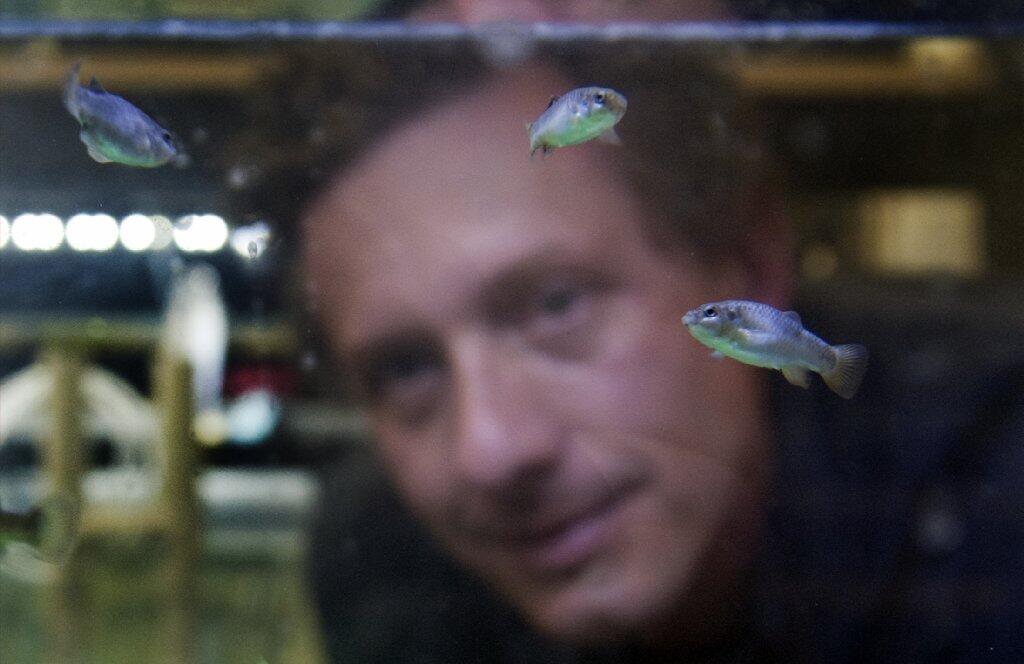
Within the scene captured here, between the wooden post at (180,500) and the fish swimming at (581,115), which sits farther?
the wooden post at (180,500)

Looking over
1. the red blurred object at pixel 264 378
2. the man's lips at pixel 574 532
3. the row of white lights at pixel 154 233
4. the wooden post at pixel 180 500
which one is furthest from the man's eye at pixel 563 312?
the wooden post at pixel 180 500

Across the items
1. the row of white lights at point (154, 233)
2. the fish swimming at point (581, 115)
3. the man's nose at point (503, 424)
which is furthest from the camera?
the row of white lights at point (154, 233)

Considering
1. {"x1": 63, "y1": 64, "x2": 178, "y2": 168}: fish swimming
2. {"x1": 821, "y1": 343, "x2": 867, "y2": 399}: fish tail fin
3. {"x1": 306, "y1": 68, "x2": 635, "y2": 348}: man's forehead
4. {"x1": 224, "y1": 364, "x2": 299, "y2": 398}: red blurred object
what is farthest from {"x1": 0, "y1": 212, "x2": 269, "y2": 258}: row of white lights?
{"x1": 821, "y1": 343, "x2": 867, "y2": 399}: fish tail fin

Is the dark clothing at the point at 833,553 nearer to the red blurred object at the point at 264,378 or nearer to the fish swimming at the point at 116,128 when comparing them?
the red blurred object at the point at 264,378

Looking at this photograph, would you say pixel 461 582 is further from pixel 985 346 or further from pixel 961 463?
pixel 985 346

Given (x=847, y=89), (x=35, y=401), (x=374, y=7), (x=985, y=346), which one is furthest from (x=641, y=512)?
(x=35, y=401)

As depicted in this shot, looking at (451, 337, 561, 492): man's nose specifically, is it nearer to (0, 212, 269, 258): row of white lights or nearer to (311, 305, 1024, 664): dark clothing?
(311, 305, 1024, 664): dark clothing
